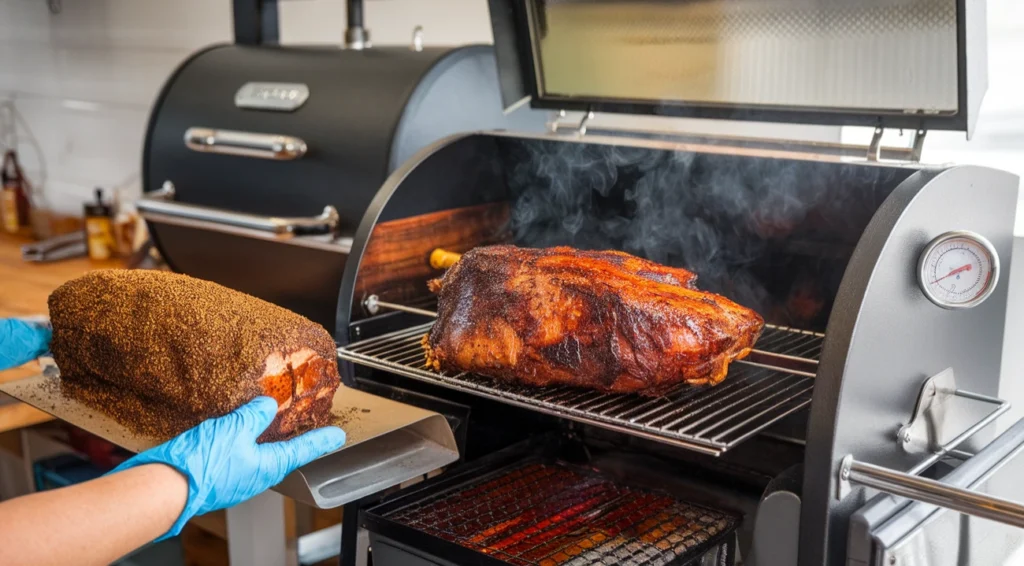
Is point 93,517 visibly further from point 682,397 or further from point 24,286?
point 24,286

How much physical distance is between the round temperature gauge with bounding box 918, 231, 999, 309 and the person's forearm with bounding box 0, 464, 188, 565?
105 centimetres

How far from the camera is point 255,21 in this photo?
115 inches

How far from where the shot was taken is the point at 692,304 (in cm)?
144

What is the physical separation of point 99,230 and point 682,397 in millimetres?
2882

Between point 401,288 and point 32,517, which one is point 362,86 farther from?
point 32,517

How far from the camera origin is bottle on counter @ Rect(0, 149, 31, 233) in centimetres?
434

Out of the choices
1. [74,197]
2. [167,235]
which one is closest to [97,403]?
[167,235]

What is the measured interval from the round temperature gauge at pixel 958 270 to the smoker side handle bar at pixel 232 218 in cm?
143

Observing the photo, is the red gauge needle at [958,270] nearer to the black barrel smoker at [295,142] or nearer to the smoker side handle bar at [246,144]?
the black barrel smoker at [295,142]

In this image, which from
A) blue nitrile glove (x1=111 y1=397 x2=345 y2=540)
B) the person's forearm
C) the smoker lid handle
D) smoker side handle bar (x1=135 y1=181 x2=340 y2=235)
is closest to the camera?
the smoker lid handle

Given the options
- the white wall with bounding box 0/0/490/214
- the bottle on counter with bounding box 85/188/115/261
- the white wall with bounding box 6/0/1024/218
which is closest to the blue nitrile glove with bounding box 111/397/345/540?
the white wall with bounding box 6/0/1024/218

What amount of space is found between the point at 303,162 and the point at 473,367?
3.41 feet

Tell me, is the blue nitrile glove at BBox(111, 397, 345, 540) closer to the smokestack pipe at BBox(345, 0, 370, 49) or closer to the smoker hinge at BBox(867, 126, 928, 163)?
the smoker hinge at BBox(867, 126, 928, 163)

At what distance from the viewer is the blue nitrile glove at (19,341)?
1.78 m
